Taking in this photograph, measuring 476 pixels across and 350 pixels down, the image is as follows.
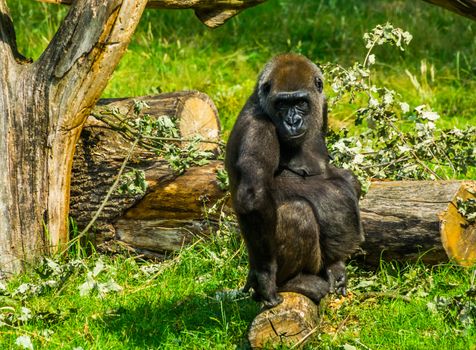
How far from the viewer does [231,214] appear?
20.6ft

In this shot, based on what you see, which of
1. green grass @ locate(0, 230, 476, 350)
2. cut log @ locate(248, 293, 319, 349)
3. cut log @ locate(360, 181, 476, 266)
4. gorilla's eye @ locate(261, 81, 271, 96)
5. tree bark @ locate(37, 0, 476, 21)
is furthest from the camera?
tree bark @ locate(37, 0, 476, 21)

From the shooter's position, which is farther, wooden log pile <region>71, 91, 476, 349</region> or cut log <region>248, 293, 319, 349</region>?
wooden log pile <region>71, 91, 476, 349</region>

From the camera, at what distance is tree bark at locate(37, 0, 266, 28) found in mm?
6391

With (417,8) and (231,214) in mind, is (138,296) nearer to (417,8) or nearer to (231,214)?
(231,214)

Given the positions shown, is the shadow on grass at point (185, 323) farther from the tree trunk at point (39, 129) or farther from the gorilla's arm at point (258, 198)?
the tree trunk at point (39, 129)

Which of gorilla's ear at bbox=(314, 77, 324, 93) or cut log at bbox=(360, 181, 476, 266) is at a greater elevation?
gorilla's ear at bbox=(314, 77, 324, 93)

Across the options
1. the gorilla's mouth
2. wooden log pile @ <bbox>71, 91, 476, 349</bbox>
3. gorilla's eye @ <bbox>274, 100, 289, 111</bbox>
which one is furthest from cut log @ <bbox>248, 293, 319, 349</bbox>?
gorilla's eye @ <bbox>274, 100, 289, 111</bbox>

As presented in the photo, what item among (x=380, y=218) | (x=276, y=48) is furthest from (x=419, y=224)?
(x=276, y=48)

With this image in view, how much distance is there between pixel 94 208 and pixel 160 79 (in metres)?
2.87

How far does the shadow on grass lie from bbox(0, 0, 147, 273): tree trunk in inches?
38.3

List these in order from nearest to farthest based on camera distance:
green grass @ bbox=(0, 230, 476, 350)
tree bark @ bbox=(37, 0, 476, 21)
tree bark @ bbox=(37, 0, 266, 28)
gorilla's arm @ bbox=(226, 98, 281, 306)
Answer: gorilla's arm @ bbox=(226, 98, 281, 306) → green grass @ bbox=(0, 230, 476, 350) → tree bark @ bbox=(37, 0, 476, 21) → tree bark @ bbox=(37, 0, 266, 28)

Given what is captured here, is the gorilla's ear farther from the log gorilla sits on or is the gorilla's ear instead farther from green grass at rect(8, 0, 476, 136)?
green grass at rect(8, 0, 476, 136)

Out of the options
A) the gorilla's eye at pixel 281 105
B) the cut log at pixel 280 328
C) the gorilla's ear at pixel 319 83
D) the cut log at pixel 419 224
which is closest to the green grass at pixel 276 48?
the cut log at pixel 419 224

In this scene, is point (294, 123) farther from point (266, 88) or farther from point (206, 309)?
point (206, 309)
